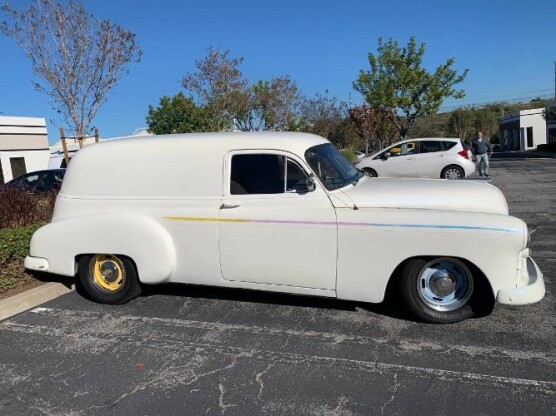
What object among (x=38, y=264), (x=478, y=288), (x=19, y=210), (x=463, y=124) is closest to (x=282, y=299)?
(x=478, y=288)

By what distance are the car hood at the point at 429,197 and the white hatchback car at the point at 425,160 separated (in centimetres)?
1128

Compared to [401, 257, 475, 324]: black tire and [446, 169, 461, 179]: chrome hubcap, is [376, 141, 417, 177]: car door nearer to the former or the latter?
[446, 169, 461, 179]: chrome hubcap

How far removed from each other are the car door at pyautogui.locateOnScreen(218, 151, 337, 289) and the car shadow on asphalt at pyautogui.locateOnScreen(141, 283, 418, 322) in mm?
555

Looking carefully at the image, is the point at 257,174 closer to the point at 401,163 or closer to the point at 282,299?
the point at 282,299

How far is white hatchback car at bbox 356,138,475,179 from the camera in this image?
15.9 metres

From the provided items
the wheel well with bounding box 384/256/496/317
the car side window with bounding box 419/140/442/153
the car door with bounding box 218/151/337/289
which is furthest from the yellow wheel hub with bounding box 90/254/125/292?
the car side window with bounding box 419/140/442/153

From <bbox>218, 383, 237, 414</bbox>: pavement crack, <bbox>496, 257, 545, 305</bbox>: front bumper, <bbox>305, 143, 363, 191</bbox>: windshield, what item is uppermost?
<bbox>305, 143, 363, 191</bbox>: windshield

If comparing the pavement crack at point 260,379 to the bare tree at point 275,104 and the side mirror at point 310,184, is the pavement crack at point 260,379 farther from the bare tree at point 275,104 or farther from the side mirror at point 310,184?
the bare tree at point 275,104

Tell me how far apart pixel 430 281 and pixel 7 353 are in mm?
3717

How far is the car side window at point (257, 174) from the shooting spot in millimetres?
4715

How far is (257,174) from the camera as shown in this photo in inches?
189

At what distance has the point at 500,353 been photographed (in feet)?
12.6

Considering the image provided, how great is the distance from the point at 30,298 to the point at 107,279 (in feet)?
2.92

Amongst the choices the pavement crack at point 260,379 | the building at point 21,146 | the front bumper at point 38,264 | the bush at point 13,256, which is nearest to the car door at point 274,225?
the pavement crack at point 260,379
